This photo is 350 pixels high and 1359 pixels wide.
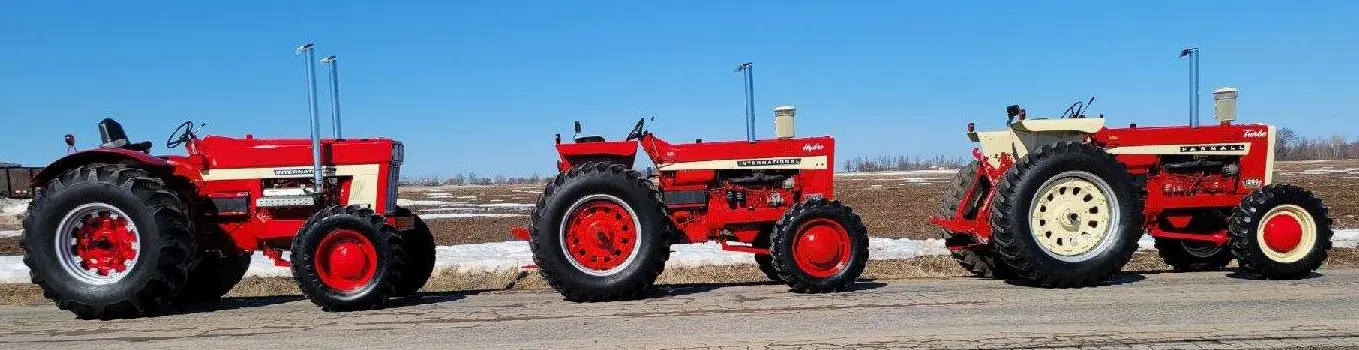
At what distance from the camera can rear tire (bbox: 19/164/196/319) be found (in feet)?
22.0

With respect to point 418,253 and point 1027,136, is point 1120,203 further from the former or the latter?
point 418,253

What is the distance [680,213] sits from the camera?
812cm

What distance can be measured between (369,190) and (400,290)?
996mm

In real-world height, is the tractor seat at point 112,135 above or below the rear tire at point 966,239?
above

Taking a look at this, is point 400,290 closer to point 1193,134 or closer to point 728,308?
point 728,308

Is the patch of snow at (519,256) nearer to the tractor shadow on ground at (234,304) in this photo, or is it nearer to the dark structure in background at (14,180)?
the tractor shadow on ground at (234,304)

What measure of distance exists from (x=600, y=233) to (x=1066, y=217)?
387cm

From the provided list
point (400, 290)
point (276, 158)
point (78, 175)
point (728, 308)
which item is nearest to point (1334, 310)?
point (728, 308)

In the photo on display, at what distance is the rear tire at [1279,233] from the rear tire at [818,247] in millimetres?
3213

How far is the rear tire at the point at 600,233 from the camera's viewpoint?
7.27 meters

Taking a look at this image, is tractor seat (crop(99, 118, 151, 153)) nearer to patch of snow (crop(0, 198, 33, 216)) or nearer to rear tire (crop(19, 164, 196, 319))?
rear tire (crop(19, 164, 196, 319))

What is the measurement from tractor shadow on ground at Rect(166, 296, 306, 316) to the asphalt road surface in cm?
4

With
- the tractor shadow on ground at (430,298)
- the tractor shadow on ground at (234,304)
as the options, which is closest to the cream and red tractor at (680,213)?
the tractor shadow on ground at (430,298)

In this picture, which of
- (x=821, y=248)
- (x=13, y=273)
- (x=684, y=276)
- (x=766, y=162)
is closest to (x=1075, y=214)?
A: (x=821, y=248)
